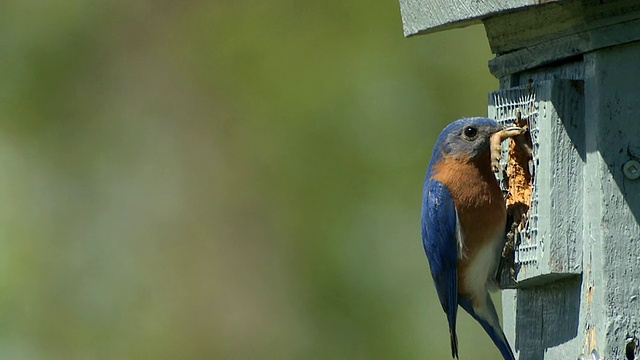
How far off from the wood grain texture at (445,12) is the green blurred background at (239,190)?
4.49 m

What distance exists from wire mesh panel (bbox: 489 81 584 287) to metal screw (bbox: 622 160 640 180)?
0.23 metres

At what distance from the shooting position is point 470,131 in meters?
5.39

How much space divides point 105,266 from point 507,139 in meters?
5.84

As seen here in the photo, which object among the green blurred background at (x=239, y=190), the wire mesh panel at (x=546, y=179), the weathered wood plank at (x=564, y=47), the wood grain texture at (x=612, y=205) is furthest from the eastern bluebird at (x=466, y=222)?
the green blurred background at (x=239, y=190)

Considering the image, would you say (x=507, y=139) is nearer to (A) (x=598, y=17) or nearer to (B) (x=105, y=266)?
(A) (x=598, y=17)

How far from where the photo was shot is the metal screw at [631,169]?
4.48 metres

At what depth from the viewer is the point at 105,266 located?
10.4 m

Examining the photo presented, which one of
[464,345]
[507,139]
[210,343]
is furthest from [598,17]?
[210,343]

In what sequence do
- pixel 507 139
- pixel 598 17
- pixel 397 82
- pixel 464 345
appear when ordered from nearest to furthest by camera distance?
pixel 598 17, pixel 507 139, pixel 464 345, pixel 397 82

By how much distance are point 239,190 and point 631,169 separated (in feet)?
Answer: 20.6

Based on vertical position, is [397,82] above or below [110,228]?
above

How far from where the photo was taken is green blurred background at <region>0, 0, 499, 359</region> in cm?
991

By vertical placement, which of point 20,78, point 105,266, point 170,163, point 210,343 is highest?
point 20,78

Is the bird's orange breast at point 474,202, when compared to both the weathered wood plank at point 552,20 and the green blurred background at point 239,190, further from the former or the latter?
the green blurred background at point 239,190
